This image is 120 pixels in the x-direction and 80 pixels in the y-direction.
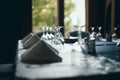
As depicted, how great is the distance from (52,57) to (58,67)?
0.72ft

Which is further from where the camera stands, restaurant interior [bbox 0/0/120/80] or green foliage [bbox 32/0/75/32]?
green foliage [bbox 32/0/75/32]

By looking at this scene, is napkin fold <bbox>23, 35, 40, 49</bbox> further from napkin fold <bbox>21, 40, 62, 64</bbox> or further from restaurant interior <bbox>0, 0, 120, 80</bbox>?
napkin fold <bbox>21, 40, 62, 64</bbox>

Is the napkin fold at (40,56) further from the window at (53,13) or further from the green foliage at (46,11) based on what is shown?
the green foliage at (46,11)

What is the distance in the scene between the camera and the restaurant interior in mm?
1556

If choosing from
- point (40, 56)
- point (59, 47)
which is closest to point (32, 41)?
point (59, 47)

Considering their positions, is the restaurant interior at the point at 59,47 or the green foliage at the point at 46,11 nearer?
the restaurant interior at the point at 59,47

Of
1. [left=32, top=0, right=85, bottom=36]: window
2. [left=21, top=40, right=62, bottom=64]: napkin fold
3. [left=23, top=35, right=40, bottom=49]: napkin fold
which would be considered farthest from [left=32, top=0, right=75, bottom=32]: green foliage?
[left=21, top=40, right=62, bottom=64]: napkin fold

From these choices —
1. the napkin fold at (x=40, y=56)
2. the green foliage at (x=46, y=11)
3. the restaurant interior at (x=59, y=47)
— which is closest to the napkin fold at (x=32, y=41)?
the restaurant interior at (x=59, y=47)

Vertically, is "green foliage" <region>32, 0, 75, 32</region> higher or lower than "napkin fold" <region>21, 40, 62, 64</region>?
higher

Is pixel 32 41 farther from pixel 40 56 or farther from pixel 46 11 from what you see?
pixel 46 11

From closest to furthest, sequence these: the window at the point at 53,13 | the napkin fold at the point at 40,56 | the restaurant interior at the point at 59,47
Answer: the restaurant interior at the point at 59,47 < the napkin fold at the point at 40,56 < the window at the point at 53,13

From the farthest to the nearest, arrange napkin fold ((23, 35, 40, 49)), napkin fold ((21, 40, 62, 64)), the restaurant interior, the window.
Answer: the window, napkin fold ((23, 35, 40, 49)), napkin fold ((21, 40, 62, 64)), the restaurant interior

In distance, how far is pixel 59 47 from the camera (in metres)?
2.98

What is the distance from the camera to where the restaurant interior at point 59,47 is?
1556mm
